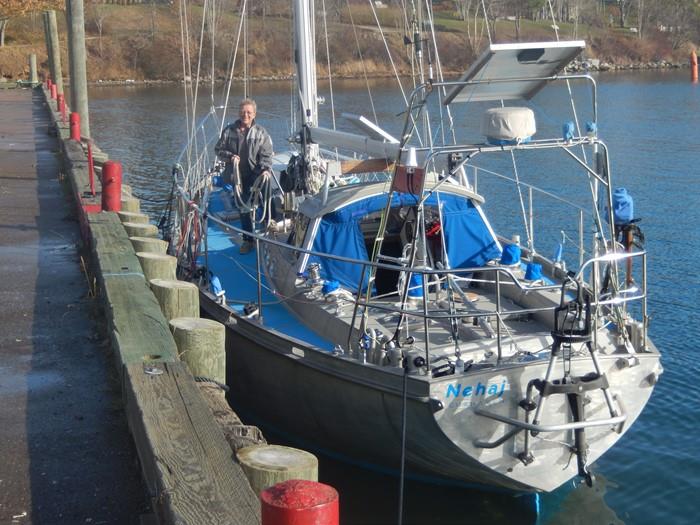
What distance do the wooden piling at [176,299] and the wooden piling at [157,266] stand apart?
37.7 inches

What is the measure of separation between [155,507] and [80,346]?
10.1ft

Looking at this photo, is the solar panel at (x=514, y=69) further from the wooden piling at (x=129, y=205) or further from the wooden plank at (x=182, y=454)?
the wooden piling at (x=129, y=205)

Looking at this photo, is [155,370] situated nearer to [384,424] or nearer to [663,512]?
[384,424]

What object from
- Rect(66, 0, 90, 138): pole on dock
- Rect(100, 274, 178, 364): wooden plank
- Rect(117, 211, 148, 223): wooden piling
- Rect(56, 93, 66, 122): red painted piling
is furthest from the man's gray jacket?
Rect(56, 93, 66, 122): red painted piling

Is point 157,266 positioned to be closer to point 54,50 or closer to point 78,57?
point 78,57

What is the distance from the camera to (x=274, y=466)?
188 inches

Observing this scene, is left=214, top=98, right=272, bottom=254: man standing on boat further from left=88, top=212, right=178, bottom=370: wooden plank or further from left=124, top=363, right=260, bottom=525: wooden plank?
left=124, top=363, right=260, bottom=525: wooden plank

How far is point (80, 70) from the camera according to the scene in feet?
67.8

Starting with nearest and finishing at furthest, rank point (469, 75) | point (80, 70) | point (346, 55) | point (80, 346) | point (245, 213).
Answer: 1. point (80, 346)
2. point (469, 75)
3. point (245, 213)
4. point (80, 70)
5. point (346, 55)

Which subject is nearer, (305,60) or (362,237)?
(362,237)

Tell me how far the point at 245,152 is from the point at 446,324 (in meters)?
4.64

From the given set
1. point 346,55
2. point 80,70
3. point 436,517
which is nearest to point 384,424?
point 436,517

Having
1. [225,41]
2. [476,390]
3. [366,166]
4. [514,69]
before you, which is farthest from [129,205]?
[225,41]

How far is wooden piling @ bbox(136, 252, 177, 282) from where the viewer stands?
8721mm
